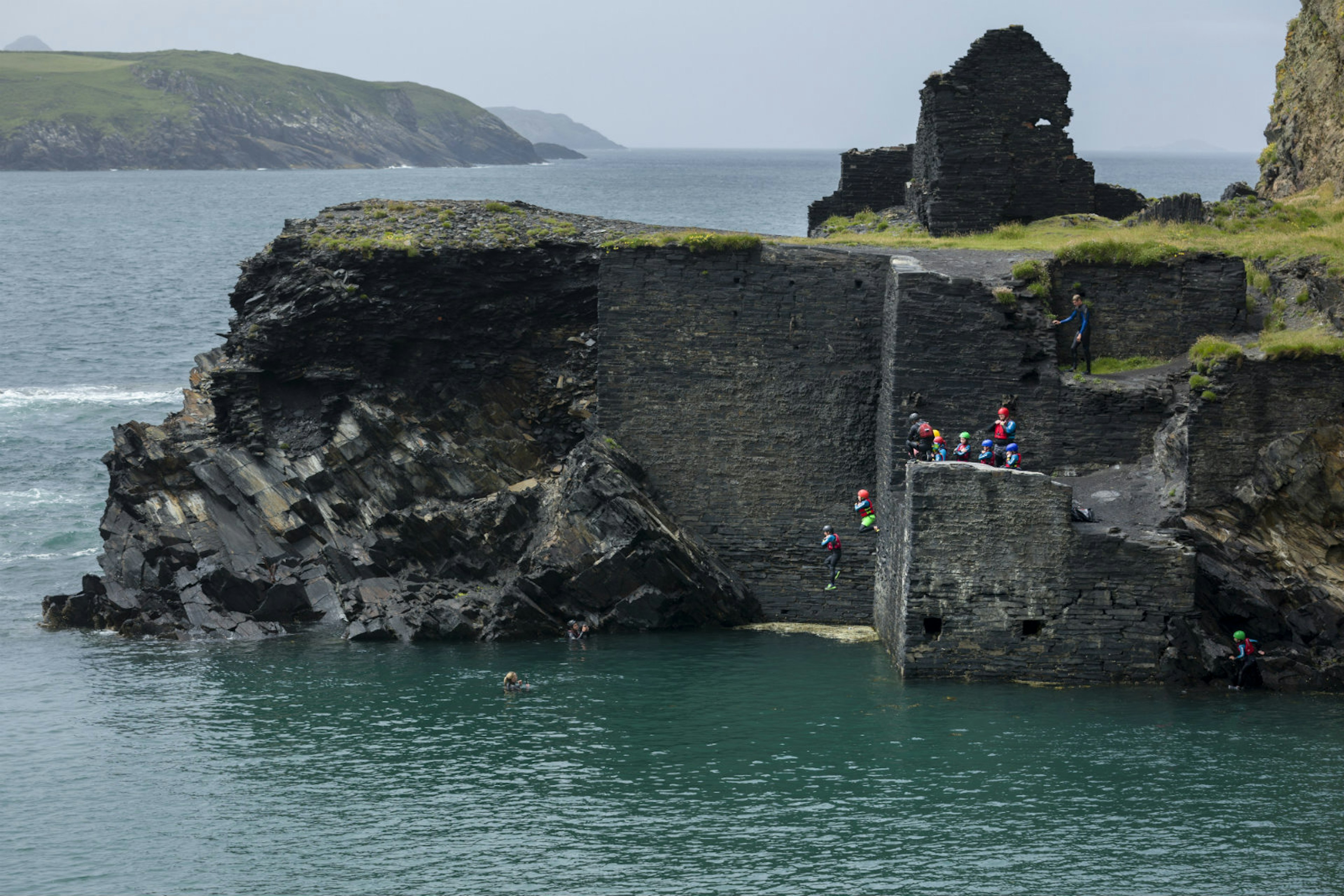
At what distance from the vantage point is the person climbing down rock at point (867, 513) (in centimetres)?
3519

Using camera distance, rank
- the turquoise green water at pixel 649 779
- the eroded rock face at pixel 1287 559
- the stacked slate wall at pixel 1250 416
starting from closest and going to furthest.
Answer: the turquoise green water at pixel 649 779 < the eroded rock face at pixel 1287 559 < the stacked slate wall at pixel 1250 416

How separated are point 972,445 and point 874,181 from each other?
1671cm

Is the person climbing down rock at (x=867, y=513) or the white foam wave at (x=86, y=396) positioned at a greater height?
the person climbing down rock at (x=867, y=513)

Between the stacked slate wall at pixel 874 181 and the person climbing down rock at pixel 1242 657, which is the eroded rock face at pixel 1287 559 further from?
the stacked slate wall at pixel 874 181

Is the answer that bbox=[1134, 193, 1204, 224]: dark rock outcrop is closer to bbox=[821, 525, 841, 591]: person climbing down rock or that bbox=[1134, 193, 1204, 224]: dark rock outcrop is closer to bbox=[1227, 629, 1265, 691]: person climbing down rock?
bbox=[821, 525, 841, 591]: person climbing down rock

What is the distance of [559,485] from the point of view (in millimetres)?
37062

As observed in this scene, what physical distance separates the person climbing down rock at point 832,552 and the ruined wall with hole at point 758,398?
199 millimetres

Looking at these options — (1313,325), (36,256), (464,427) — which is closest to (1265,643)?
(1313,325)

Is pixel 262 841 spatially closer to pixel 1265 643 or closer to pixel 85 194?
pixel 1265 643

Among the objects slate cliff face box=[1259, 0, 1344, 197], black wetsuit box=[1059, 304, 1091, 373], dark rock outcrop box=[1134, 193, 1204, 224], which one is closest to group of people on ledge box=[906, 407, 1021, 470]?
black wetsuit box=[1059, 304, 1091, 373]

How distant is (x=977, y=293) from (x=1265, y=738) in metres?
11.2

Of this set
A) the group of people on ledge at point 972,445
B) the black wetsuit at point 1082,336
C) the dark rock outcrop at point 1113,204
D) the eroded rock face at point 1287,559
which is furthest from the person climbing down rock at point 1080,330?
the dark rock outcrop at point 1113,204

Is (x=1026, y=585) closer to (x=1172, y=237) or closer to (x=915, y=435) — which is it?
(x=915, y=435)

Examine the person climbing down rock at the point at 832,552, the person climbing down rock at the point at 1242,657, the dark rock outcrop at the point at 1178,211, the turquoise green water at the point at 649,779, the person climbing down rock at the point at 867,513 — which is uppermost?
the dark rock outcrop at the point at 1178,211
